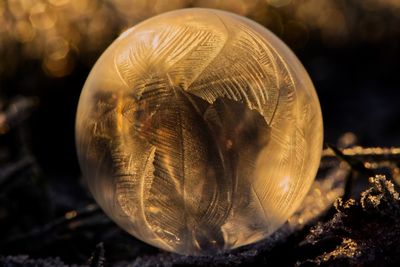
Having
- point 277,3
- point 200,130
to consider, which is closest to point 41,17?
point 277,3

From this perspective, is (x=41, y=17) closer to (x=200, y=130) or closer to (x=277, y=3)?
(x=277, y=3)

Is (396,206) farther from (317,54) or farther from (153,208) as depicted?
(317,54)

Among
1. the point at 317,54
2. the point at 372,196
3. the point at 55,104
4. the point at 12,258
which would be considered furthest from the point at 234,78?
the point at 317,54

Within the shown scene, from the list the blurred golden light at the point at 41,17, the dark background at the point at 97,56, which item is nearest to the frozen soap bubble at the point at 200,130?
the dark background at the point at 97,56

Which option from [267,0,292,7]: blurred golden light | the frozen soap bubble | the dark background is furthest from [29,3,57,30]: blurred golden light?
the frozen soap bubble

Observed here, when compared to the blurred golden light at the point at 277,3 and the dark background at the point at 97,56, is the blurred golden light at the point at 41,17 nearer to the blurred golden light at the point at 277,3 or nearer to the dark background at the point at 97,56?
the dark background at the point at 97,56

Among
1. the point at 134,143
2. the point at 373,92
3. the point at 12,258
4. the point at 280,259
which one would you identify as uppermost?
the point at 134,143

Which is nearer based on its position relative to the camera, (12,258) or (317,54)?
(12,258)
